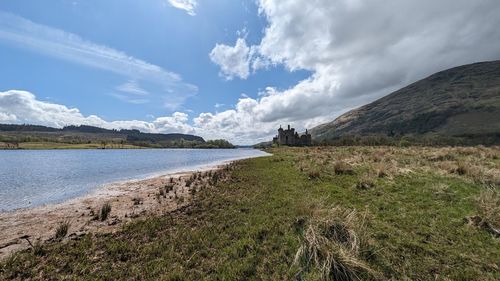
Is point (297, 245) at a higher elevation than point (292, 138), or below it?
below

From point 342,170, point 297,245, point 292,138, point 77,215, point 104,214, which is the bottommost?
point 77,215

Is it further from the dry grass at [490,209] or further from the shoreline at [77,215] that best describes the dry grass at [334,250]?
the shoreline at [77,215]

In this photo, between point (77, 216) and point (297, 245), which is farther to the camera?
point (77, 216)

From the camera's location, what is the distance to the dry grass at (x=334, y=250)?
5.97m

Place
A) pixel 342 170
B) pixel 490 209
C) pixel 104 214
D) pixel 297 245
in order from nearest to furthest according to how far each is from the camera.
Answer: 1. pixel 297 245
2. pixel 490 209
3. pixel 104 214
4. pixel 342 170

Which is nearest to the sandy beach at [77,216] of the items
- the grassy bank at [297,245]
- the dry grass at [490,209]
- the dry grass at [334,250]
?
the grassy bank at [297,245]

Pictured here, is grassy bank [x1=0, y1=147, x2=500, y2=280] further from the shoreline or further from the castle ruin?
the castle ruin

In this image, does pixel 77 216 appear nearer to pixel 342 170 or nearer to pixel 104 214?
pixel 104 214

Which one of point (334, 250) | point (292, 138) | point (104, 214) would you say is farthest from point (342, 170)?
point (292, 138)

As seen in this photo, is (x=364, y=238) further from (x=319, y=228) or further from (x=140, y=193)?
(x=140, y=193)

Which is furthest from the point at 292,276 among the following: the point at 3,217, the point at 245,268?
the point at 3,217

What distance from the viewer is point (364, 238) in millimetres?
7430

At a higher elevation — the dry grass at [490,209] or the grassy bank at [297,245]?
the dry grass at [490,209]

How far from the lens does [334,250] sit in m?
6.42
